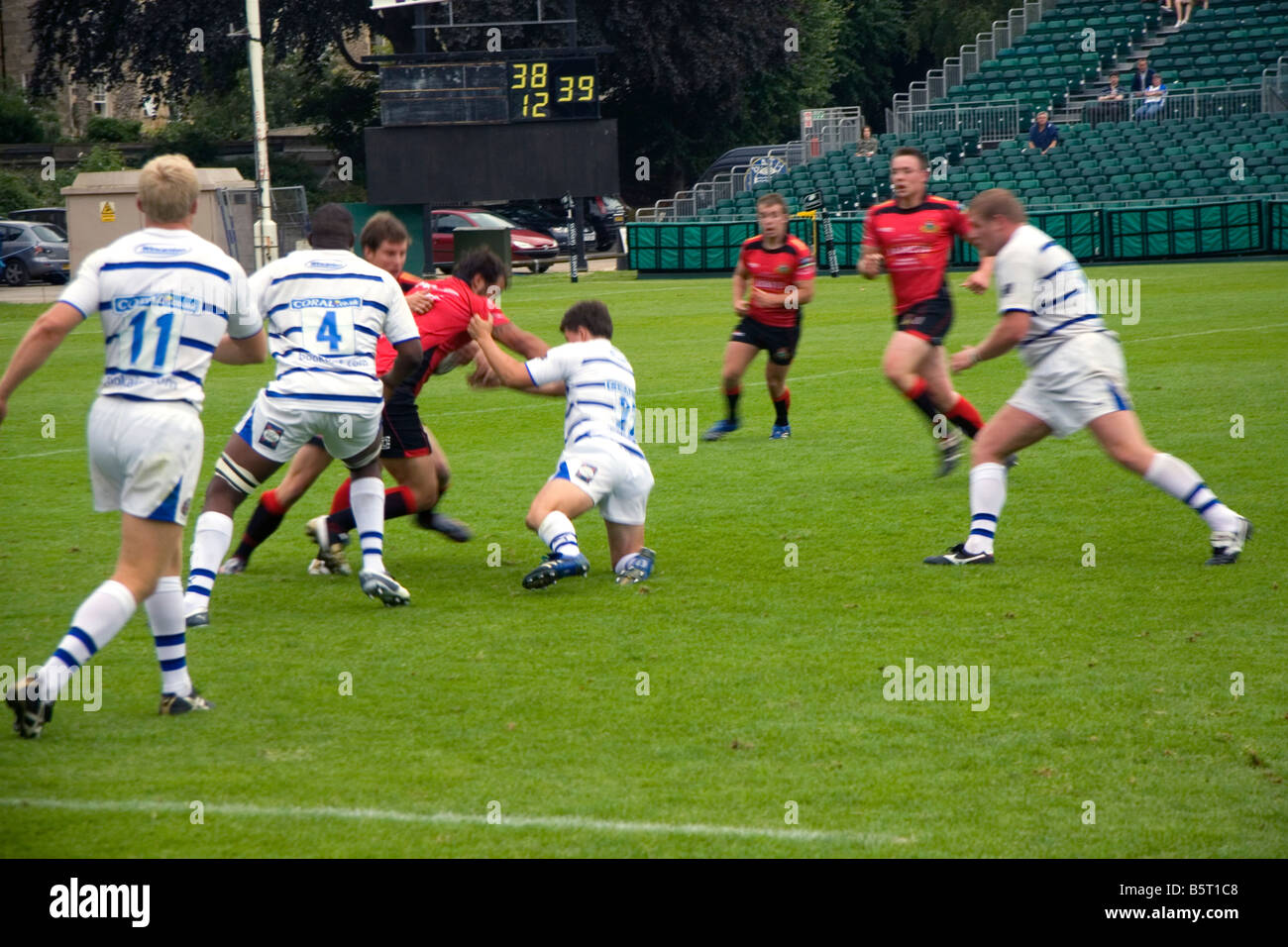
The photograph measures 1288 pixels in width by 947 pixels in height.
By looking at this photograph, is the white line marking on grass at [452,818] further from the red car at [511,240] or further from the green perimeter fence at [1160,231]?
the red car at [511,240]

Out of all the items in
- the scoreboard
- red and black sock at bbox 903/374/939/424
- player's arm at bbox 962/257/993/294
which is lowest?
red and black sock at bbox 903/374/939/424

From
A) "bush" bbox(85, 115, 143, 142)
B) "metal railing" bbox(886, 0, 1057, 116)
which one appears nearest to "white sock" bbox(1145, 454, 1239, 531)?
"metal railing" bbox(886, 0, 1057, 116)

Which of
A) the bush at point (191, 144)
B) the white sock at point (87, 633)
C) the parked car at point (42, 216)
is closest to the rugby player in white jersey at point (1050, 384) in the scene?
the white sock at point (87, 633)

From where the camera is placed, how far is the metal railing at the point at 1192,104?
124 ft

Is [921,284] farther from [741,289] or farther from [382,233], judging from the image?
[382,233]

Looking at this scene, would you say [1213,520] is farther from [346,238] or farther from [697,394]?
[697,394]

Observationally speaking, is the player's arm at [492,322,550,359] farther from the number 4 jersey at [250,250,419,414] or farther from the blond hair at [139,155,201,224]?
the blond hair at [139,155,201,224]

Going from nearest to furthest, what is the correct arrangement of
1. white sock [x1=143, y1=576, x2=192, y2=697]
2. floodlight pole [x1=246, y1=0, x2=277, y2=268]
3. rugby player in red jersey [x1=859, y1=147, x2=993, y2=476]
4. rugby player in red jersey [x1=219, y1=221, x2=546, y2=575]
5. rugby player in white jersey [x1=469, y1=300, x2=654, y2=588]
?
white sock [x1=143, y1=576, x2=192, y2=697] → rugby player in white jersey [x1=469, y1=300, x2=654, y2=588] → rugby player in red jersey [x1=219, y1=221, x2=546, y2=575] → rugby player in red jersey [x1=859, y1=147, x2=993, y2=476] → floodlight pole [x1=246, y1=0, x2=277, y2=268]

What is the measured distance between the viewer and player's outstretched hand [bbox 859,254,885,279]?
11.6 m

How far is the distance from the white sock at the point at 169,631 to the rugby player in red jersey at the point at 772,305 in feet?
25.9

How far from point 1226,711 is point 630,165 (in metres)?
48.4

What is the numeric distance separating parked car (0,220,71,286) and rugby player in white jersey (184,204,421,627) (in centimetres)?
3204

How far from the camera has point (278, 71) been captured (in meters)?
65.6

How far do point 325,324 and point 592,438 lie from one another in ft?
5.00
